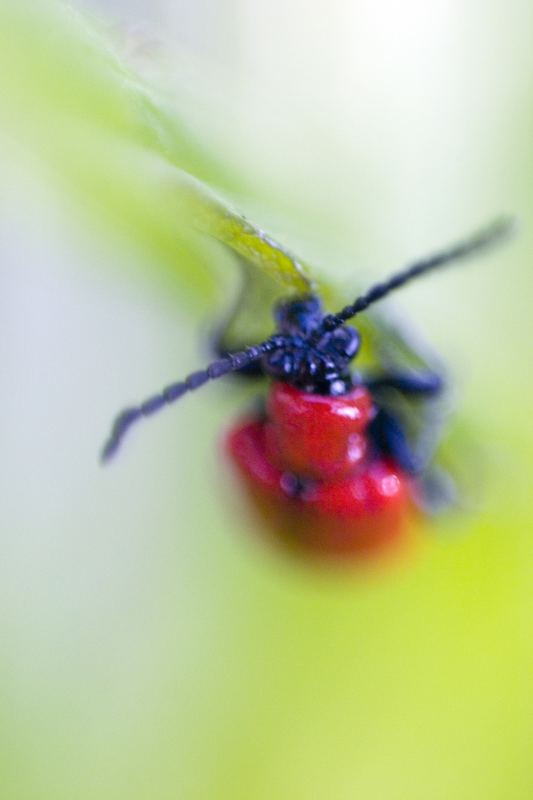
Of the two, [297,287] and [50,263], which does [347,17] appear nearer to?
[50,263]

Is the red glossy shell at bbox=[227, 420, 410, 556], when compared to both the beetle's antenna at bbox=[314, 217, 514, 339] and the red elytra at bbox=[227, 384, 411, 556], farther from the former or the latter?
the beetle's antenna at bbox=[314, 217, 514, 339]

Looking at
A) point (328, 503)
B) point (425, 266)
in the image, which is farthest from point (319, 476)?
point (425, 266)

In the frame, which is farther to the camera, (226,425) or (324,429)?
(226,425)

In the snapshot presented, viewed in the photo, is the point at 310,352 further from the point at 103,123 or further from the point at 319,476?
the point at 103,123

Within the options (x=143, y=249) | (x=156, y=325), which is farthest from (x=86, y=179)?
(x=156, y=325)

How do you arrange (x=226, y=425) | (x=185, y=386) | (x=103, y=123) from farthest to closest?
(x=226, y=425), (x=185, y=386), (x=103, y=123)

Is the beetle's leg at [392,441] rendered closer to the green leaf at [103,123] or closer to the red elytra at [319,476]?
the red elytra at [319,476]

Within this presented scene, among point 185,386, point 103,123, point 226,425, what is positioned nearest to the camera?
point 103,123
